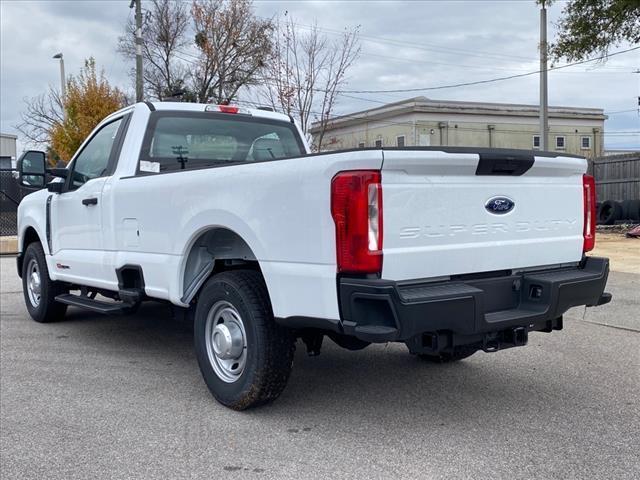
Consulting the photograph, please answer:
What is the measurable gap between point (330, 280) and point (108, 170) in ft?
10.0

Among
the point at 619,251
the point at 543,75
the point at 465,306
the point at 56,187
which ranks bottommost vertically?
the point at 619,251

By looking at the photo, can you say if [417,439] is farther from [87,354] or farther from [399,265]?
[87,354]

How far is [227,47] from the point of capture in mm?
33000

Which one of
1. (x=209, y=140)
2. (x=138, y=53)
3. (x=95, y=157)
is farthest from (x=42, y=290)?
(x=138, y=53)

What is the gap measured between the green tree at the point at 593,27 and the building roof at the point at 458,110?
18.0m

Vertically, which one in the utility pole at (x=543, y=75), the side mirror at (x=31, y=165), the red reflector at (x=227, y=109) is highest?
the utility pole at (x=543, y=75)

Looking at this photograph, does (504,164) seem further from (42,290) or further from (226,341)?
(42,290)

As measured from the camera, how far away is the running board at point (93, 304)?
560cm

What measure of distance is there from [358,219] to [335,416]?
4.97 ft

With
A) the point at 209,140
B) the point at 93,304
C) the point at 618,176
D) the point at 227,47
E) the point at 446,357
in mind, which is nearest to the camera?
the point at 446,357

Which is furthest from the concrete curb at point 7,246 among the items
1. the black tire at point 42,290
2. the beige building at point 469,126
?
the beige building at point 469,126

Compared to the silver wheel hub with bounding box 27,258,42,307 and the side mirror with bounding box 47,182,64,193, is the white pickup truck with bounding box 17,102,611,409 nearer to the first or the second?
the side mirror with bounding box 47,182,64,193

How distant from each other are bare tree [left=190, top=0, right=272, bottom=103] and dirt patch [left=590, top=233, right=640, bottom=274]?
64.5 ft

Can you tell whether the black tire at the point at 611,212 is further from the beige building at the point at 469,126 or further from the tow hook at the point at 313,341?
the beige building at the point at 469,126
